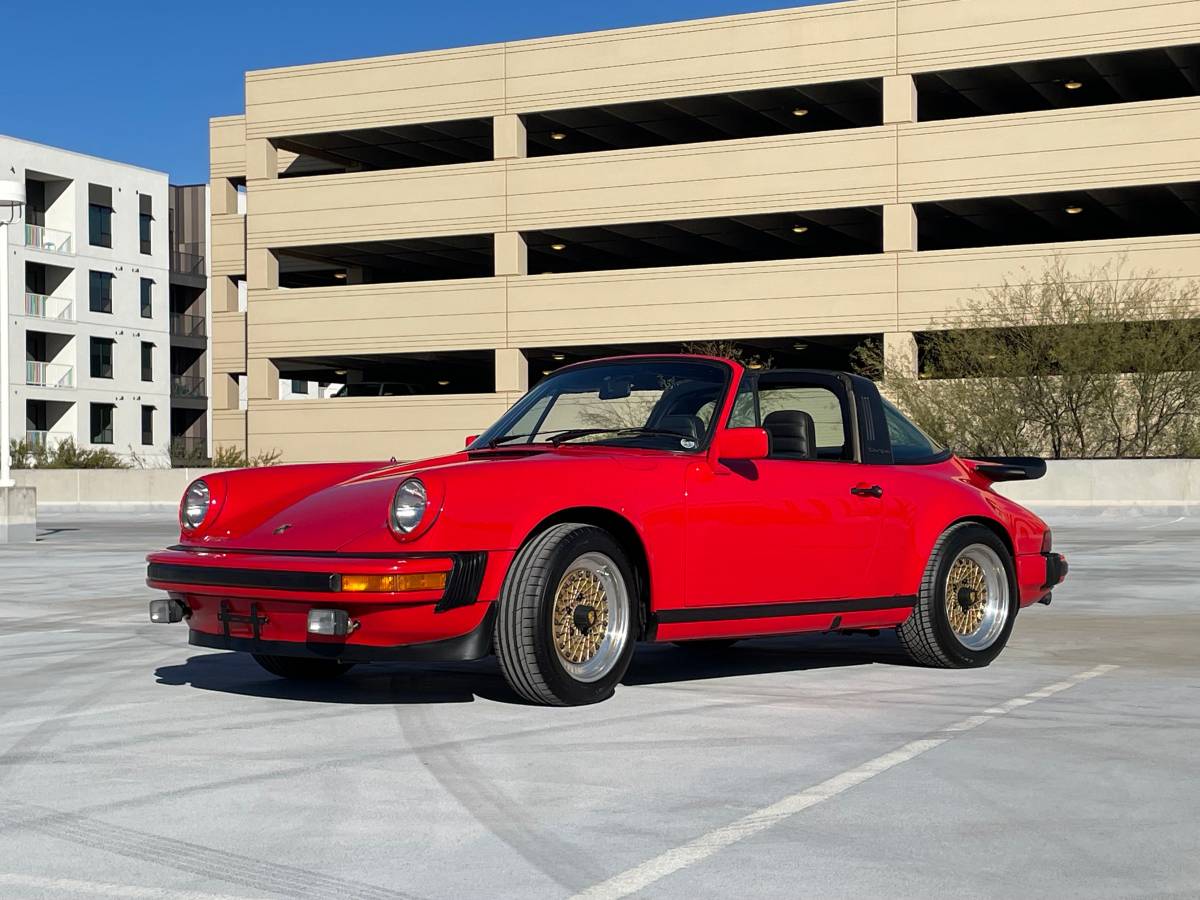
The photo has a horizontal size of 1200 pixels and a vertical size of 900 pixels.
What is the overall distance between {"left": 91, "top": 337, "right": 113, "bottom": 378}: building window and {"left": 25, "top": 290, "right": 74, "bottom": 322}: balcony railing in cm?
163

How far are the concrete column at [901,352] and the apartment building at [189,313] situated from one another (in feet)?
124

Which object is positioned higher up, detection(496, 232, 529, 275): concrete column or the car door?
detection(496, 232, 529, 275): concrete column

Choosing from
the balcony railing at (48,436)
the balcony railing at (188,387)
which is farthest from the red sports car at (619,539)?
the balcony railing at (188,387)

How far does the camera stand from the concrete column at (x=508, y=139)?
4541cm

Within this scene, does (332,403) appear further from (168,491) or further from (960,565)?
(960,565)

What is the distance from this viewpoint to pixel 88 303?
209 ft

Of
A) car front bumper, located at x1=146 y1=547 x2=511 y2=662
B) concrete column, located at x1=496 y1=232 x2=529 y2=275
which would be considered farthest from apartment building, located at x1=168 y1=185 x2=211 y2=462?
car front bumper, located at x1=146 y1=547 x2=511 y2=662

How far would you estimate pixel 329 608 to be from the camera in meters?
6.75

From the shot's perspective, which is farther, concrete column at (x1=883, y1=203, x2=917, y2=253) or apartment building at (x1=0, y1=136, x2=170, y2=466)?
apartment building at (x1=0, y1=136, x2=170, y2=466)

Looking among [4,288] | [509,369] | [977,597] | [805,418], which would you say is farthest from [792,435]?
[509,369]

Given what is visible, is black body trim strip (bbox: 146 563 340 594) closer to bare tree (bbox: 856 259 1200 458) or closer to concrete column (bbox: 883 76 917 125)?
bare tree (bbox: 856 259 1200 458)

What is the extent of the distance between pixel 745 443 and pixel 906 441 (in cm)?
165

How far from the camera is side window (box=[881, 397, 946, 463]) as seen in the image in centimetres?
880

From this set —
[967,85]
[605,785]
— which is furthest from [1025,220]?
[605,785]
